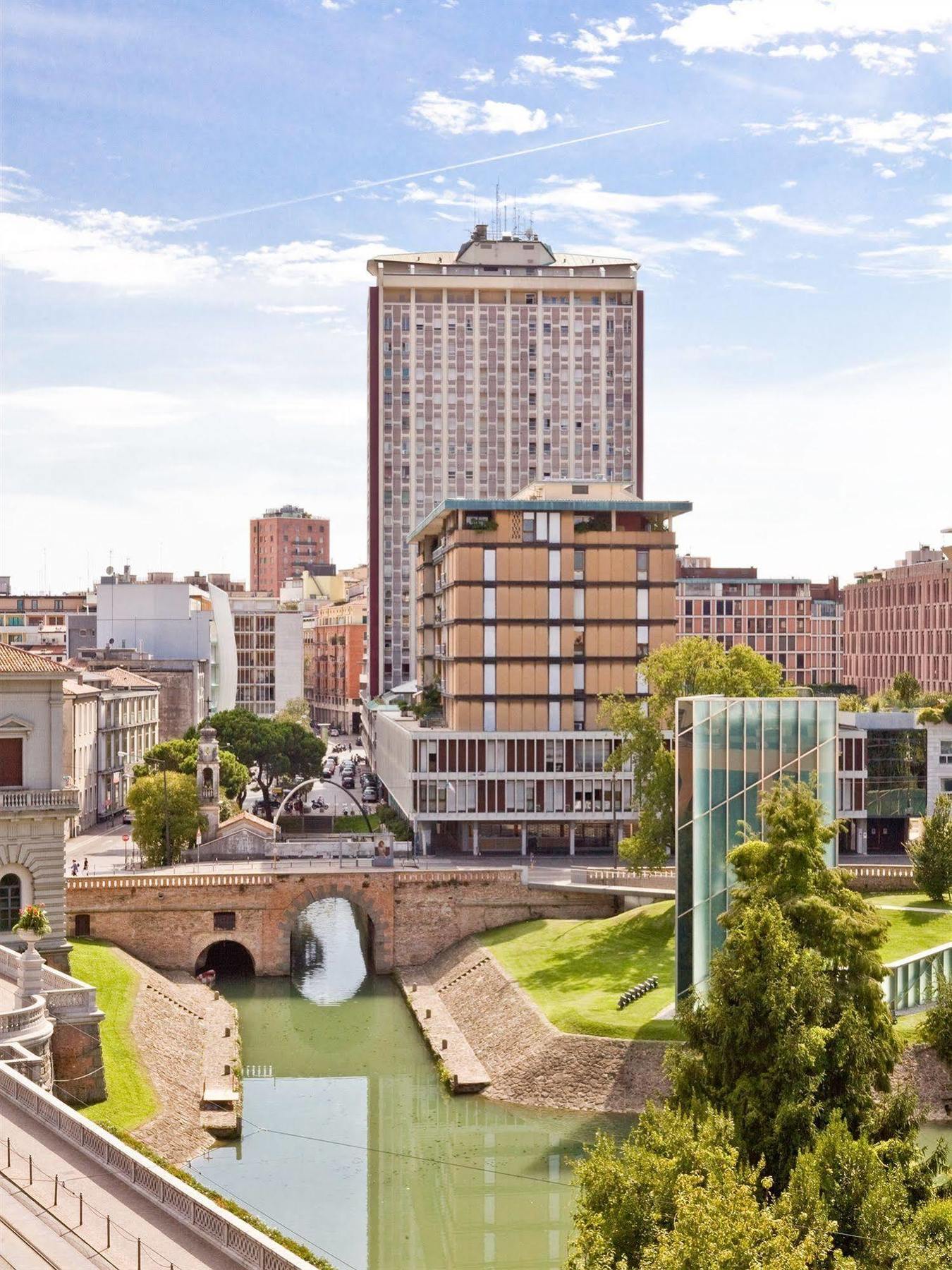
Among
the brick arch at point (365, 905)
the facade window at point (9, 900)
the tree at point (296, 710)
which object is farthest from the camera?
the tree at point (296, 710)

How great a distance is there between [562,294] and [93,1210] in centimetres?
13093

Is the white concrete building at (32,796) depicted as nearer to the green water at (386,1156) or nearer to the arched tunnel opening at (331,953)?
the green water at (386,1156)

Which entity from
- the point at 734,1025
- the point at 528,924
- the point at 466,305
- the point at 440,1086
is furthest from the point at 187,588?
the point at 734,1025

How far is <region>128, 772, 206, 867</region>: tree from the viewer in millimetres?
86625

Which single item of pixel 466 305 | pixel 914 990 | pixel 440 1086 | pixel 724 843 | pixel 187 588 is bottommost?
pixel 440 1086

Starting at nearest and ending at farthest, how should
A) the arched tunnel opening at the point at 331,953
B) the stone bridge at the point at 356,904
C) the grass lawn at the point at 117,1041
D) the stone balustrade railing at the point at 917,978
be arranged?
the grass lawn at the point at 117,1041 < the stone balustrade railing at the point at 917,978 < the arched tunnel opening at the point at 331,953 < the stone bridge at the point at 356,904

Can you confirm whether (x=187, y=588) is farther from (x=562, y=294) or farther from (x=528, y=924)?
(x=528, y=924)

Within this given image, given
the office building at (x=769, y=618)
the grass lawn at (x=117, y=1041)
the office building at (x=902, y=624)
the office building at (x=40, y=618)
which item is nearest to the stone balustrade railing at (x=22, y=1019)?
the grass lawn at (x=117, y=1041)

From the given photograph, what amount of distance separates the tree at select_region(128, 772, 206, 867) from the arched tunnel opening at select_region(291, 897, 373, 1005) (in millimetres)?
7984

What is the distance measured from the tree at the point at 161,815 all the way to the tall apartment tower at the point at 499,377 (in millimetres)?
66447

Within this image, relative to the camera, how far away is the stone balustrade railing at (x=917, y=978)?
186ft

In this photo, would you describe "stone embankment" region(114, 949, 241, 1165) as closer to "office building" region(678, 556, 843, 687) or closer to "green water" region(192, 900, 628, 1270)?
"green water" region(192, 900, 628, 1270)

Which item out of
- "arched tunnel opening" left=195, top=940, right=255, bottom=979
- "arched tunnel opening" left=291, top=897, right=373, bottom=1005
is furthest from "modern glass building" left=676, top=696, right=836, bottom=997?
"arched tunnel opening" left=195, top=940, right=255, bottom=979

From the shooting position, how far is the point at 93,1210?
30062mm
